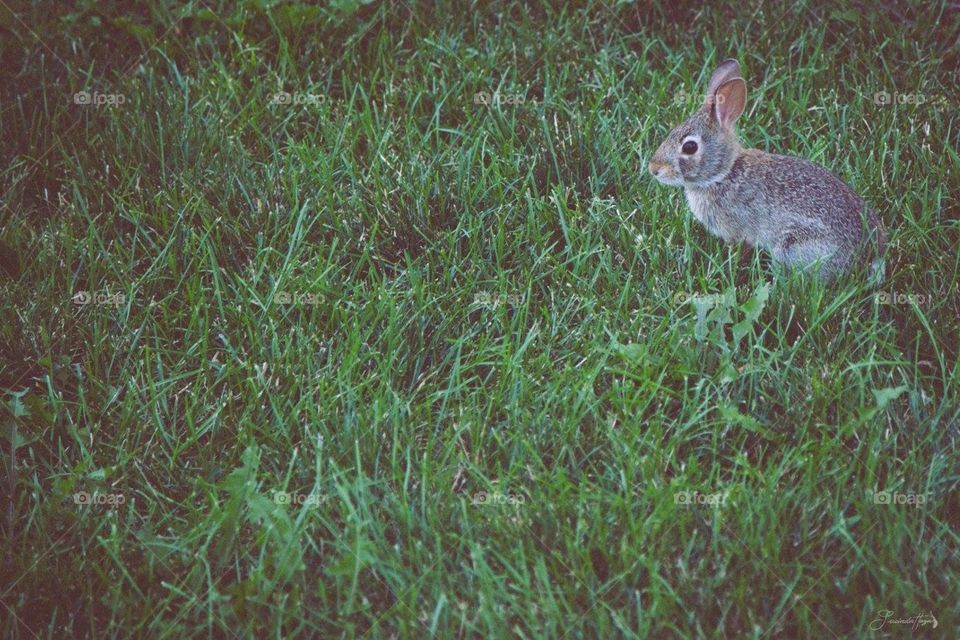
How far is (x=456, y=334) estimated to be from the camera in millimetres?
3988

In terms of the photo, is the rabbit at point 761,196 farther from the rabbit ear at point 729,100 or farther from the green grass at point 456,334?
the green grass at point 456,334

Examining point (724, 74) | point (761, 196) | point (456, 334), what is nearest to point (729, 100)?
point (724, 74)

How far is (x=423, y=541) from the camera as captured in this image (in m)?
3.19

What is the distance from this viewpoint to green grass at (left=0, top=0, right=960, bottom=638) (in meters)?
3.08

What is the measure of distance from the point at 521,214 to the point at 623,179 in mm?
517

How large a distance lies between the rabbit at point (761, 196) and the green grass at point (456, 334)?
5.4 inches

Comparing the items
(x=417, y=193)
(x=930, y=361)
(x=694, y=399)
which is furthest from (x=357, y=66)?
(x=930, y=361)

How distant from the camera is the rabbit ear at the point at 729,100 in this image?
434cm

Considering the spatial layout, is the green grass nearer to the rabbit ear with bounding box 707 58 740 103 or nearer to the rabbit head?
the rabbit head

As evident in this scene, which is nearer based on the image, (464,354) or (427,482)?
(427,482)

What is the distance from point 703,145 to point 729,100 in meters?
0.21

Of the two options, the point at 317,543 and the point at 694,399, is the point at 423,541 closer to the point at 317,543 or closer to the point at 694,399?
the point at 317,543

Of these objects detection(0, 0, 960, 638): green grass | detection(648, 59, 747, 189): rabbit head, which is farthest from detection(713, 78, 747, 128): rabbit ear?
detection(0, 0, 960, 638): green grass

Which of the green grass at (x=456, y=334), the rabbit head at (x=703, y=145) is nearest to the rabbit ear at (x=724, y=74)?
the rabbit head at (x=703, y=145)
